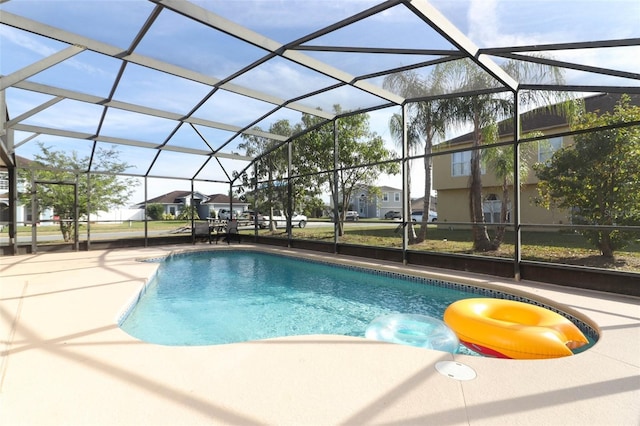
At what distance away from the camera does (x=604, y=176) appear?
615 cm

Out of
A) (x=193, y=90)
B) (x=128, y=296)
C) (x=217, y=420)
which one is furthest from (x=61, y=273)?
(x=217, y=420)

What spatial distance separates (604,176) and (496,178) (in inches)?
123

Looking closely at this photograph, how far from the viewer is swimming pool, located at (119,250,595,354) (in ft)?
12.8

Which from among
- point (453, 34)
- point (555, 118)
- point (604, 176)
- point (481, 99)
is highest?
point (555, 118)

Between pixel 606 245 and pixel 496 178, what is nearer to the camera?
pixel 606 245

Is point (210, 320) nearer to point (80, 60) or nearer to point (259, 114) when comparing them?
point (80, 60)

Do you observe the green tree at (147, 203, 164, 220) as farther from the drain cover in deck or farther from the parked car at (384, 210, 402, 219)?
the drain cover in deck

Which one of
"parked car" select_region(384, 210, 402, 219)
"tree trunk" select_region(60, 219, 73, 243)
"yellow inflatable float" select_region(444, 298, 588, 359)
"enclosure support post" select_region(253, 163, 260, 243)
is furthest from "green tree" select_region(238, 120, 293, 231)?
"parked car" select_region(384, 210, 402, 219)

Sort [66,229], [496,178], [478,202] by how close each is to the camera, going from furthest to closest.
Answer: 1. [66,229]
2. [496,178]
3. [478,202]

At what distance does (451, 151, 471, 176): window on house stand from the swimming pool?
369 inches

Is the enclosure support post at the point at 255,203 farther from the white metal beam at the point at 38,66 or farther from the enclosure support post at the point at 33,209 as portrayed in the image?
the white metal beam at the point at 38,66

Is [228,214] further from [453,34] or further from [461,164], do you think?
[453,34]

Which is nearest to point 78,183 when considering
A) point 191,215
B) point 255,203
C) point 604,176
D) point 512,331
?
point 191,215

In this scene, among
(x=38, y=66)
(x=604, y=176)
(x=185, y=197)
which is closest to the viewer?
(x=38, y=66)
